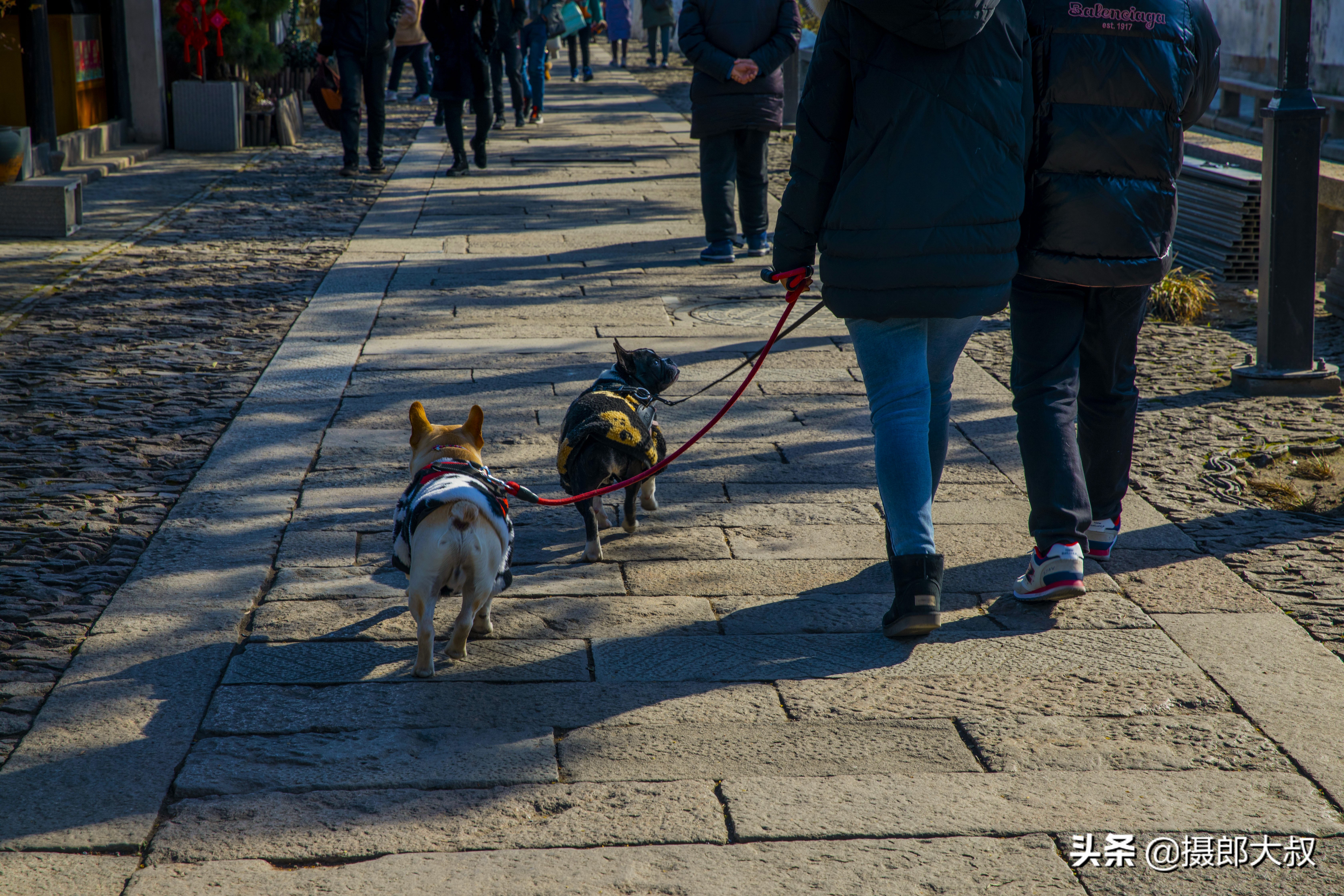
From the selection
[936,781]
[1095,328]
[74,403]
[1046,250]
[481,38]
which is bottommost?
[936,781]

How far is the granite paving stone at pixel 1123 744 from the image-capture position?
2.90 meters

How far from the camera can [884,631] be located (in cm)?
357

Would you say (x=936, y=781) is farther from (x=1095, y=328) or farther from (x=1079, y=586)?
(x=1095, y=328)

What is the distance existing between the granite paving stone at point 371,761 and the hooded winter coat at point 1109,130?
6.56 feet

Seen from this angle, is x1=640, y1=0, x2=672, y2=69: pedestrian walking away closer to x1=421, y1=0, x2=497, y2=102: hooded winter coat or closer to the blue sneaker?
x1=421, y1=0, x2=497, y2=102: hooded winter coat

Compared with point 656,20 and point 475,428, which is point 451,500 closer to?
point 475,428

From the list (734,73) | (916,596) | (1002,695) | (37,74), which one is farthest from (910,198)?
(37,74)

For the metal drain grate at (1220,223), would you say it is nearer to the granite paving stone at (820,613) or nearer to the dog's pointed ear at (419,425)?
the granite paving stone at (820,613)

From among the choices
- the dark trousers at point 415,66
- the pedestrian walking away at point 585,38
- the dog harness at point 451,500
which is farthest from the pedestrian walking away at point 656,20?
the dog harness at point 451,500

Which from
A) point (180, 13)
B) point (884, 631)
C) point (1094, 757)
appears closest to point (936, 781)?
point (1094, 757)

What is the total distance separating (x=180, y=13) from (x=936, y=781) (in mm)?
13677

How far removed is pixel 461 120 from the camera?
12.6 m

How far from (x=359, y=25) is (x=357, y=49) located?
0.23 metres

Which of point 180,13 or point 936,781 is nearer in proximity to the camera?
point 936,781
